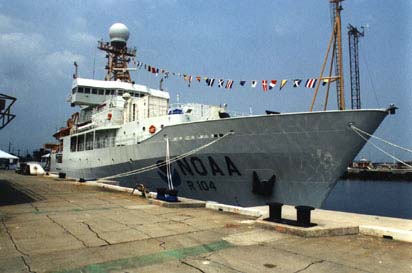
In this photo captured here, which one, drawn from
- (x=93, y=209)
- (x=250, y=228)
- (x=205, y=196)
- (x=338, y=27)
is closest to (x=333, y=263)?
(x=250, y=228)

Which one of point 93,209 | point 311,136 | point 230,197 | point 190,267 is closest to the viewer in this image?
point 190,267

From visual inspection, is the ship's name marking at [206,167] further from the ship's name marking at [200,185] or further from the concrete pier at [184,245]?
the concrete pier at [184,245]

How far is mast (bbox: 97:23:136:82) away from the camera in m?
35.8

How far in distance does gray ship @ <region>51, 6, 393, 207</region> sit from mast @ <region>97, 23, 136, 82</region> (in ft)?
49.8

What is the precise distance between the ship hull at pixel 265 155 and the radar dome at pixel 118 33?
74.4 ft

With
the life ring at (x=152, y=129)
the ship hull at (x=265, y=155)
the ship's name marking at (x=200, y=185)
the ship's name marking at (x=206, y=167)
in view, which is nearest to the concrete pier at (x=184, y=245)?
the ship hull at (x=265, y=155)

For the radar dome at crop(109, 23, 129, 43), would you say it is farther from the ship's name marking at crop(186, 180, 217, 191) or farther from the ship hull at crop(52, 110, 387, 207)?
the ship's name marking at crop(186, 180, 217, 191)

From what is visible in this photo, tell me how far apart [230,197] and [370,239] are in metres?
8.42

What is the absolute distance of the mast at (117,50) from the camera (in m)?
35.8

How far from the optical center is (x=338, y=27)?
18203 mm

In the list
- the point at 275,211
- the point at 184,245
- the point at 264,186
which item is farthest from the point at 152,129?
the point at 184,245

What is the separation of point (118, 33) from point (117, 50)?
6.15ft

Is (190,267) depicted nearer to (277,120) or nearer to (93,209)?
(93,209)

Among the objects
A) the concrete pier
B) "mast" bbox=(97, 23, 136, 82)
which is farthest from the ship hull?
"mast" bbox=(97, 23, 136, 82)
